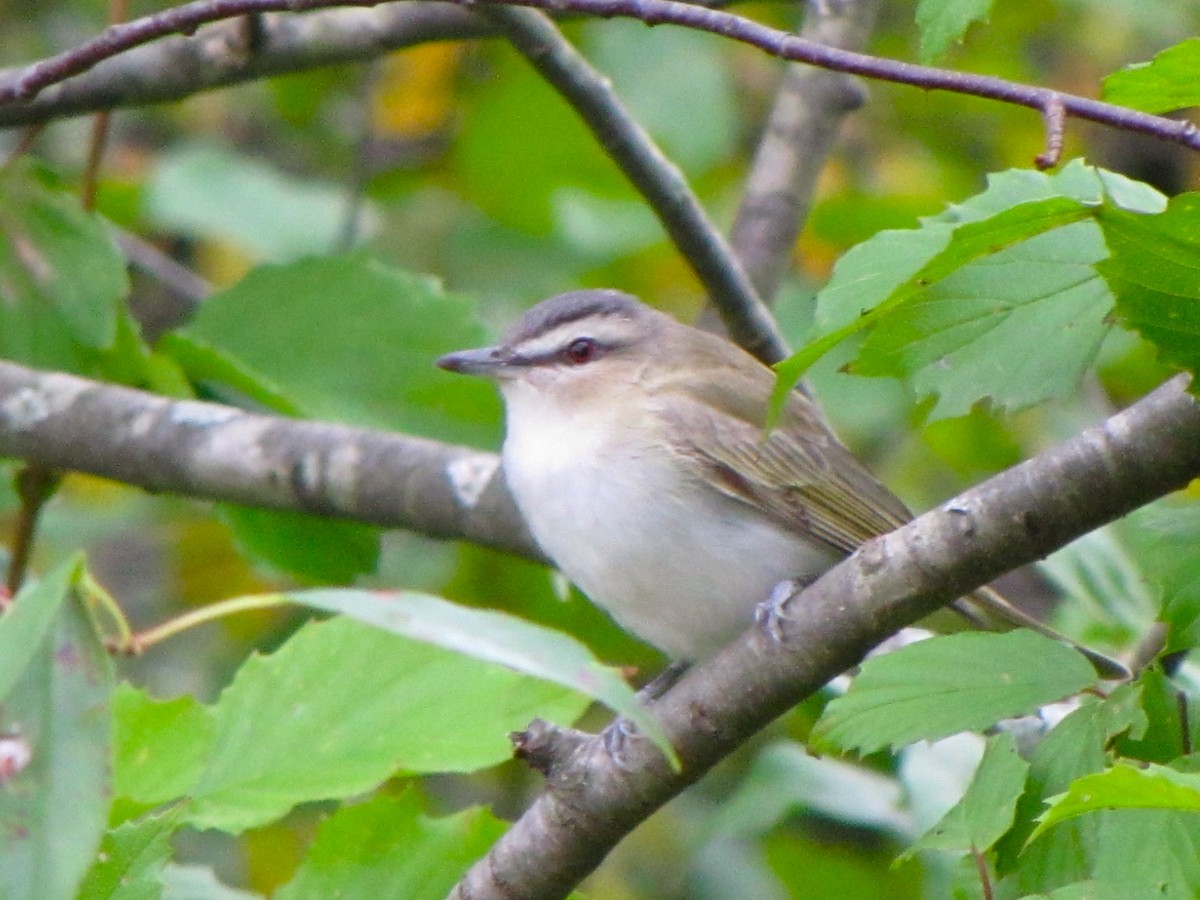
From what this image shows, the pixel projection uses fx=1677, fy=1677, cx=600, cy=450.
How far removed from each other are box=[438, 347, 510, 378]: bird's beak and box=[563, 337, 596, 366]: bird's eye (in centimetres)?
15

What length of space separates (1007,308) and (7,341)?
250 cm

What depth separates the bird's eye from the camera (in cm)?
382

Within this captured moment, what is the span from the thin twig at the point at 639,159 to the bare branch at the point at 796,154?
1.45ft

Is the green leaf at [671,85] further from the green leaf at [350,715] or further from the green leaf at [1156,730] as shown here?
the green leaf at [1156,730]

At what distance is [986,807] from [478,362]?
200 cm

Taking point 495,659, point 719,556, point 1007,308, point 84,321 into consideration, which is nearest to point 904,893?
point 719,556

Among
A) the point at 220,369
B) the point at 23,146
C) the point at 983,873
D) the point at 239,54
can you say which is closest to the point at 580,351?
the point at 220,369

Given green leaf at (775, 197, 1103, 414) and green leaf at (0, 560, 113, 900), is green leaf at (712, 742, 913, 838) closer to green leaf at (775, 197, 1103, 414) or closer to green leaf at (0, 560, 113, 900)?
green leaf at (775, 197, 1103, 414)

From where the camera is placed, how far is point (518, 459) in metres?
3.48

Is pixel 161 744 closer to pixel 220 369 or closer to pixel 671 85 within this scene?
pixel 220 369

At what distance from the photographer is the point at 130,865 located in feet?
6.47

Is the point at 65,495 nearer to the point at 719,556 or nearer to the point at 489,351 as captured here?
the point at 489,351

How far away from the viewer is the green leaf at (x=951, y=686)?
6.67 ft

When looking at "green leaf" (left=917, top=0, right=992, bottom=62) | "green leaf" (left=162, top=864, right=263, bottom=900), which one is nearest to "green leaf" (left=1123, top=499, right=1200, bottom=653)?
"green leaf" (left=917, top=0, right=992, bottom=62)
